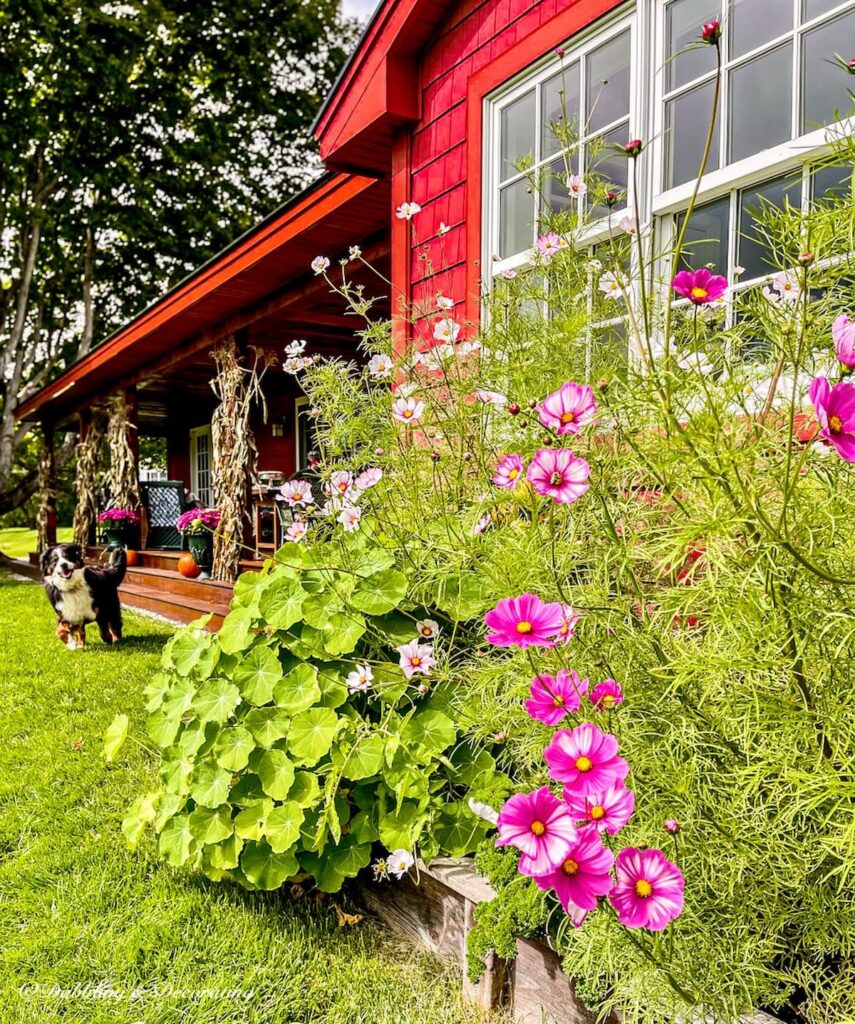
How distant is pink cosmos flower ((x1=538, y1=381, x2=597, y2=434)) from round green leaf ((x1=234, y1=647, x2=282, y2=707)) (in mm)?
1209

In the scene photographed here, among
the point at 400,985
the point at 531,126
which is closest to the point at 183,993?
the point at 400,985

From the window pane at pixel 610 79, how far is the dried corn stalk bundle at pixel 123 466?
7580 millimetres

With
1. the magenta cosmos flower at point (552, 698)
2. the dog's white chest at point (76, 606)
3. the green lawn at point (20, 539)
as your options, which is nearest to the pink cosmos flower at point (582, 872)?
the magenta cosmos flower at point (552, 698)

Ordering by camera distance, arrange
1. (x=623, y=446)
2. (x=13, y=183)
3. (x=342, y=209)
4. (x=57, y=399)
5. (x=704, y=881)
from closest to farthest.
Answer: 1. (x=704, y=881)
2. (x=623, y=446)
3. (x=342, y=209)
4. (x=57, y=399)
5. (x=13, y=183)

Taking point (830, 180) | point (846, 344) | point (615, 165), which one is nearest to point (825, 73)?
point (830, 180)

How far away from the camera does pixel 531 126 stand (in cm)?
346

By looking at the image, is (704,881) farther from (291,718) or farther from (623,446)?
(291,718)

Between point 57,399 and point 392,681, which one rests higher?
point 57,399

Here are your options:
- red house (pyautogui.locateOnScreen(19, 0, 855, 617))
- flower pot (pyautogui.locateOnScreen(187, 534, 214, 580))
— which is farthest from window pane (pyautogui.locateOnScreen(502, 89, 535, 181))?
flower pot (pyautogui.locateOnScreen(187, 534, 214, 580))

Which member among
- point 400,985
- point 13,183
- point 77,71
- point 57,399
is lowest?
point 400,985

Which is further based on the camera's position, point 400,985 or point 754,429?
point 400,985

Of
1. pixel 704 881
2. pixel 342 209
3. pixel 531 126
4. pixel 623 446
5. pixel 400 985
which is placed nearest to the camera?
pixel 704 881

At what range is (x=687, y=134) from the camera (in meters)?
2.77

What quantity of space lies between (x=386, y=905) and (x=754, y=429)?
5.08ft
